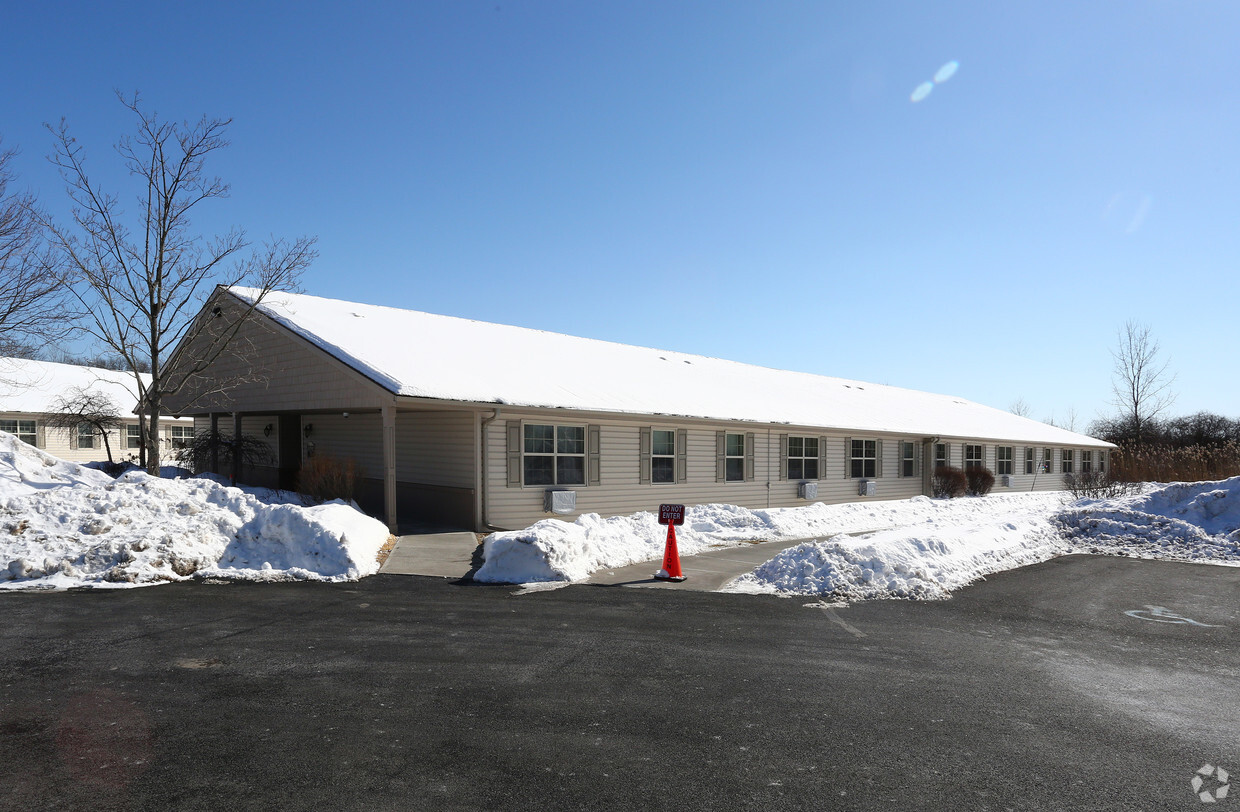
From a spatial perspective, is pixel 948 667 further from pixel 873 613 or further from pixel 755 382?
pixel 755 382

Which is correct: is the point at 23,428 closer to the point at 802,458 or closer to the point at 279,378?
the point at 279,378

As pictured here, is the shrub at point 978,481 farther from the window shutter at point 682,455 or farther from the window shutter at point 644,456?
the window shutter at point 644,456

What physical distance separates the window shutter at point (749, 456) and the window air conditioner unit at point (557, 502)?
633 centimetres

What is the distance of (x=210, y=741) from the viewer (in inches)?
190

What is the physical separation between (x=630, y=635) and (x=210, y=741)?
392 cm

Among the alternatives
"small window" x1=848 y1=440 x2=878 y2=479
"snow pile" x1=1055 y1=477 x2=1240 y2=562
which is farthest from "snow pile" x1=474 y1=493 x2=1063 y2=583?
"snow pile" x1=1055 y1=477 x2=1240 y2=562

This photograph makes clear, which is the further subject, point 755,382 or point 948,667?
point 755,382

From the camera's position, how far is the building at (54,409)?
29.3 metres

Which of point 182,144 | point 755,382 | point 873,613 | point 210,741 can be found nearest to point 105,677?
point 210,741

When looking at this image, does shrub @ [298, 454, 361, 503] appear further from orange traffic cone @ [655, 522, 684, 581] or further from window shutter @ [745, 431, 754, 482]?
window shutter @ [745, 431, 754, 482]

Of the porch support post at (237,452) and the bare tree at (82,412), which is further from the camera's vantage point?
the bare tree at (82,412)

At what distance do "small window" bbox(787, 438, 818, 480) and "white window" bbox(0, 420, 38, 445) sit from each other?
27.6m

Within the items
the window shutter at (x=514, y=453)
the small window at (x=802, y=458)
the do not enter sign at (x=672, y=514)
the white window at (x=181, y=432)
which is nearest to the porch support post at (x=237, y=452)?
the window shutter at (x=514, y=453)

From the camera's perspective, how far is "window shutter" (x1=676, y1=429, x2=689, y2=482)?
1925cm
